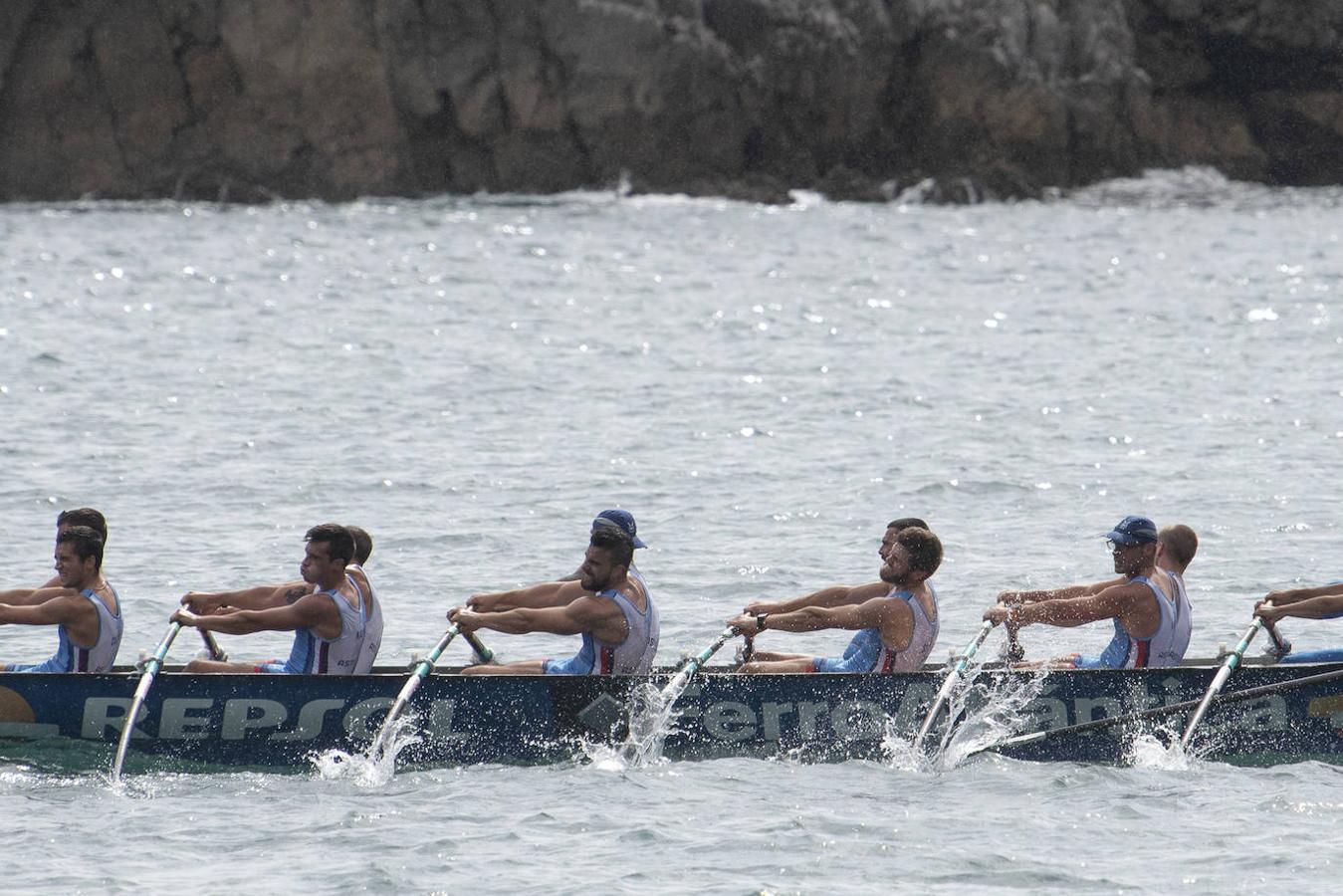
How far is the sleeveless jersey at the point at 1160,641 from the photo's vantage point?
50.5 feet

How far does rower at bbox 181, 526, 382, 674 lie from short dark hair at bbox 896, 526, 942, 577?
3770mm

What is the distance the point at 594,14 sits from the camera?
61594mm

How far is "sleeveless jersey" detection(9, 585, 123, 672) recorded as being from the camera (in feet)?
49.8

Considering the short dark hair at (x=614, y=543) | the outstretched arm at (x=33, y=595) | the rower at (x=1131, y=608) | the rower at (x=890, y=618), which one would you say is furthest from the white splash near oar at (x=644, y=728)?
the outstretched arm at (x=33, y=595)

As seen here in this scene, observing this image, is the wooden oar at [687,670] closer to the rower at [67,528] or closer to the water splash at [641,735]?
the water splash at [641,735]

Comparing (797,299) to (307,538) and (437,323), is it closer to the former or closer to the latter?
(437,323)

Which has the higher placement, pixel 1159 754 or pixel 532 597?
pixel 532 597

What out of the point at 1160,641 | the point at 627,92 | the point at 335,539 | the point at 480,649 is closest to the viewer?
the point at 335,539

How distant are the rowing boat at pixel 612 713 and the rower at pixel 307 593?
1.17 ft

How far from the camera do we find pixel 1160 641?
50.6 ft

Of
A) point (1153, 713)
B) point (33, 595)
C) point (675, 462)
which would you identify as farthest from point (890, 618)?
point (675, 462)

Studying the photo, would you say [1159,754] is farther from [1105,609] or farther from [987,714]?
[987,714]

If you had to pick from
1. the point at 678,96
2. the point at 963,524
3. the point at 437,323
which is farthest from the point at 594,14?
the point at 963,524

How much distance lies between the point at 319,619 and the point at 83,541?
1.73 metres
